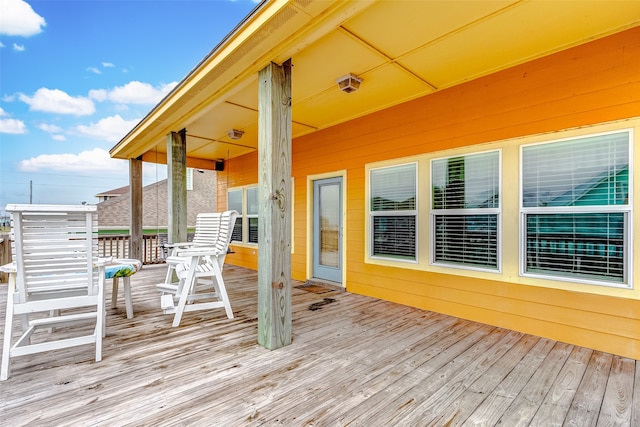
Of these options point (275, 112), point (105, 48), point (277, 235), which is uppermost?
point (105, 48)

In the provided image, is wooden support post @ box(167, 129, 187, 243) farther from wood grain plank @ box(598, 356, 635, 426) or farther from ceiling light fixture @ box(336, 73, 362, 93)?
wood grain plank @ box(598, 356, 635, 426)

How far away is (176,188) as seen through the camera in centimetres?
459

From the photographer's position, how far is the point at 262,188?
2531 millimetres

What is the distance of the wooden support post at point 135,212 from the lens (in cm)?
618

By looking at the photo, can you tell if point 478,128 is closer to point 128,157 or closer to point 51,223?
point 51,223

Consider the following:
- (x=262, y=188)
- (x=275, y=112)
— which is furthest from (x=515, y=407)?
(x=275, y=112)

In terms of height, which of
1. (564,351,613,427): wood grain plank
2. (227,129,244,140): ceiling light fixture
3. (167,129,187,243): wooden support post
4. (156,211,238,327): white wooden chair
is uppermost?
(227,129,244,140): ceiling light fixture

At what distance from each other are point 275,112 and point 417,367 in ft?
7.52

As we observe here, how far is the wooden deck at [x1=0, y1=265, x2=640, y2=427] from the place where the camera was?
5.28 feet

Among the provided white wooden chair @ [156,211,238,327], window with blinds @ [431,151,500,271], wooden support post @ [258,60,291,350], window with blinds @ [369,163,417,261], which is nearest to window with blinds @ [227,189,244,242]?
white wooden chair @ [156,211,238,327]

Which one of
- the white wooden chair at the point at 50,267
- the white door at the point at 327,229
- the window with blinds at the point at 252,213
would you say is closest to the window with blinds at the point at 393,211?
the white door at the point at 327,229

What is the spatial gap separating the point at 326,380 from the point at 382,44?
2.67 meters

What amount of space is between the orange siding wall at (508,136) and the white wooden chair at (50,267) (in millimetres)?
3194

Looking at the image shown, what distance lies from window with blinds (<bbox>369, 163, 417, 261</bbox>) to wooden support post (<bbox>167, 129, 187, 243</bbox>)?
2921 millimetres
